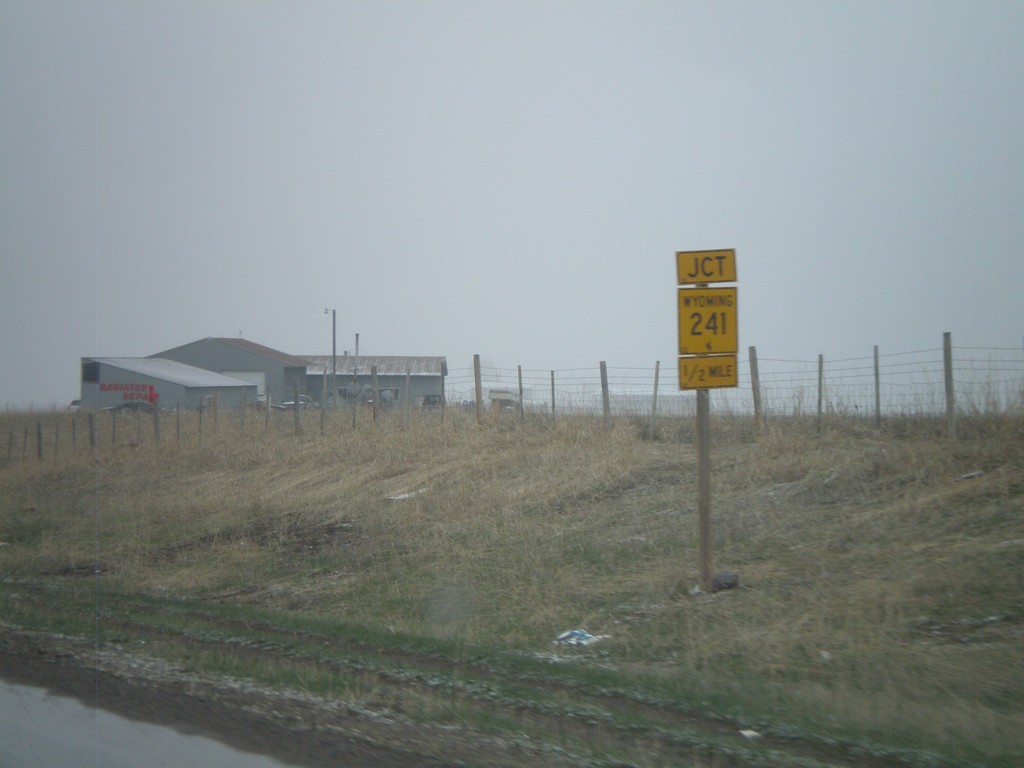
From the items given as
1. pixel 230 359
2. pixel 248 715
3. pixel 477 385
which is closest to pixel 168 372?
pixel 230 359

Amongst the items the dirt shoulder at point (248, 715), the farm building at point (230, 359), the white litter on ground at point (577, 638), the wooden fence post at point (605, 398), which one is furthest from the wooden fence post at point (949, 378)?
the farm building at point (230, 359)

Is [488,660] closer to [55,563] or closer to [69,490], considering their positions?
[55,563]

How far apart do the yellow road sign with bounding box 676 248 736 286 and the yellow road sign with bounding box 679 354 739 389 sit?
84 cm

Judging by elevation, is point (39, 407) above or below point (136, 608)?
above

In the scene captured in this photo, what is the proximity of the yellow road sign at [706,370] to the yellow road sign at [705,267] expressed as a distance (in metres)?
0.84

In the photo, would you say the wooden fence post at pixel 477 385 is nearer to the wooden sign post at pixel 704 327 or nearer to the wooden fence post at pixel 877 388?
the wooden fence post at pixel 877 388

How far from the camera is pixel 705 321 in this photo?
9672mm

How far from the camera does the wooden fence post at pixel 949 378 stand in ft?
53.1

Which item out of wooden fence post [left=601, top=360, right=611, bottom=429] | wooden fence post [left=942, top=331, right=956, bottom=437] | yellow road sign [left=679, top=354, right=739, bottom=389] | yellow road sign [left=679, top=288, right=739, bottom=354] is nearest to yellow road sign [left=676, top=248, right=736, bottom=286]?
Result: yellow road sign [left=679, top=288, right=739, bottom=354]

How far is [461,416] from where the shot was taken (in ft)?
79.1

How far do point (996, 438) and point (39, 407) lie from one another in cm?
2839

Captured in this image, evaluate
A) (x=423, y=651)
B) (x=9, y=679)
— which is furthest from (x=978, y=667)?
(x=9, y=679)

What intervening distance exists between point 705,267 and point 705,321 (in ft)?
1.95

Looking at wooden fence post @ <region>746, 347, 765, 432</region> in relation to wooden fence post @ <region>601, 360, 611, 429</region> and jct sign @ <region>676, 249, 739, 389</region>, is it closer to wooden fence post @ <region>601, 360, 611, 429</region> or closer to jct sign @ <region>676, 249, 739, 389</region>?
wooden fence post @ <region>601, 360, 611, 429</region>
